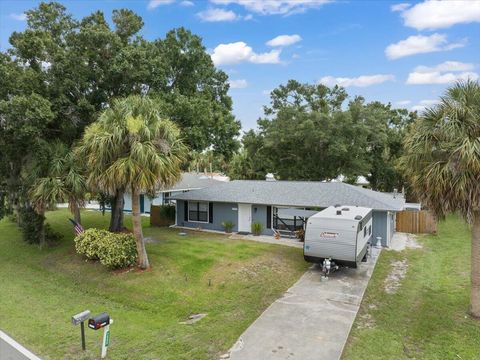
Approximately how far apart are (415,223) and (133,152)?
19524 mm

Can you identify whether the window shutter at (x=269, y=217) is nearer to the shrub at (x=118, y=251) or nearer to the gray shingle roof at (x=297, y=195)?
the gray shingle roof at (x=297, y=195)

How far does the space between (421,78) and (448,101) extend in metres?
19.4

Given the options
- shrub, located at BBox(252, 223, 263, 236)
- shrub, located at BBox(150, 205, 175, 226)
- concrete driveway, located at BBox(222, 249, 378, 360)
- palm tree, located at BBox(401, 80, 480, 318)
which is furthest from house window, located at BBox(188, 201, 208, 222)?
palm tree, located at BBox(401, 80, 480, 318)

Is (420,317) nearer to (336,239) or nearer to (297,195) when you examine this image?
(336,239)

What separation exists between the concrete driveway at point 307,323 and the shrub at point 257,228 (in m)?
8.35

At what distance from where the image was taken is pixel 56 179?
59.4ft

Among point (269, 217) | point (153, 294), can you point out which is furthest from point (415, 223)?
point (153, 294)

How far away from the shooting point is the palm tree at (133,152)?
14.2 m

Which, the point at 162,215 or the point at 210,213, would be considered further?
the point at 162,215

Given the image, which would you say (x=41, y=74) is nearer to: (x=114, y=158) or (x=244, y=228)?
(x=114, y=158)

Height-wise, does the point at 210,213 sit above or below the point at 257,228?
above

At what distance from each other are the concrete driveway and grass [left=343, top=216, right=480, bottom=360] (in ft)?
1.21

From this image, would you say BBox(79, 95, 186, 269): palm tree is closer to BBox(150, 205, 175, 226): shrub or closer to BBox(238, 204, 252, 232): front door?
BBox(238, 204, 252, 232): front door

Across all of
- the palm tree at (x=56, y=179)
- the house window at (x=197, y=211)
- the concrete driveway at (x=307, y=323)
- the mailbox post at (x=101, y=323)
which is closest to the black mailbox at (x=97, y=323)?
the mailbox post at (x=101, y=323)
